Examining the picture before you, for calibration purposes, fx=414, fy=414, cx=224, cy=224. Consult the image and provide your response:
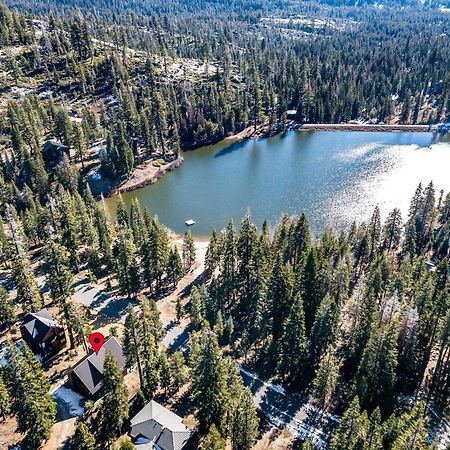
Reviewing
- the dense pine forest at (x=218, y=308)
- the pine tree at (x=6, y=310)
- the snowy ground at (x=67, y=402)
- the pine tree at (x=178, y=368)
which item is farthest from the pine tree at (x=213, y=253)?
the snowy ground at (x=67, y=402)

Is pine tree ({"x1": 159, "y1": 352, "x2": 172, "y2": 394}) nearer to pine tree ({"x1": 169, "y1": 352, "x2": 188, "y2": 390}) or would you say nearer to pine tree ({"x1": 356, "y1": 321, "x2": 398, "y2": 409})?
pine tree ({"x1": 169, "y1": 352, "x2": 188, "y2": 390})

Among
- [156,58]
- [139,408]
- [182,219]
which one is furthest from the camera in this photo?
[156,58]

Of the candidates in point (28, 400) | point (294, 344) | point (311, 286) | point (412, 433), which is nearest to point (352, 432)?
point (412, 433)

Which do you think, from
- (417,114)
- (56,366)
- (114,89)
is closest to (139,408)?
(56,366)

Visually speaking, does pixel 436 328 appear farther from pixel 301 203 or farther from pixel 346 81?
pixel 346 81

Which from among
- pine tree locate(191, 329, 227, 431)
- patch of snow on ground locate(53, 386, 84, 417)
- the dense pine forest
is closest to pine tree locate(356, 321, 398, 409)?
the dense pine forest

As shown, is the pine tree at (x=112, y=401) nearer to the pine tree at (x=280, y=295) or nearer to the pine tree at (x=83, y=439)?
the pine tree at (x=83, y=439)
